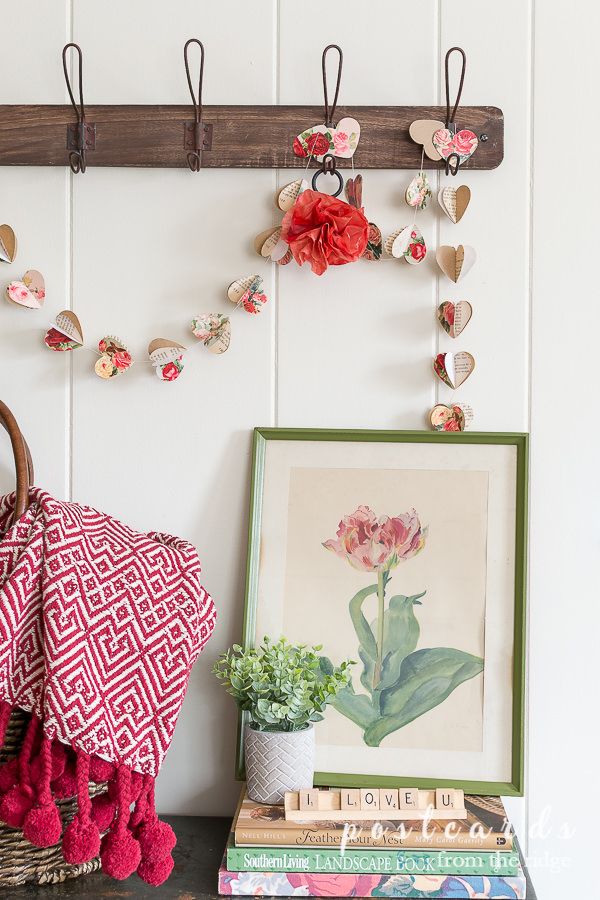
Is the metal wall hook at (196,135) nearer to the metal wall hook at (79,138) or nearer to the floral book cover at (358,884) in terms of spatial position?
the metal wall hook at (79,138)

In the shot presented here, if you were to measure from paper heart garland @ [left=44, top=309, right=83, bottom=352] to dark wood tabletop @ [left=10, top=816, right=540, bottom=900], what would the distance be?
2.18ft

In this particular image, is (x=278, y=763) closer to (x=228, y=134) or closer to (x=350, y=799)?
(x=350, y=799)

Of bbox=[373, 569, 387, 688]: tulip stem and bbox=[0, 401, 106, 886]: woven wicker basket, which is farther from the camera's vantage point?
bbox=[373, 569, 387, 688]: tulip stem

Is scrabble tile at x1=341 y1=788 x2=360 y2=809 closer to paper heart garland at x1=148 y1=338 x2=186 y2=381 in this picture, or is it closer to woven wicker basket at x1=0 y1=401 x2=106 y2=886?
woven wicker basket at x1=0 y1=401 x2=106 y2=886

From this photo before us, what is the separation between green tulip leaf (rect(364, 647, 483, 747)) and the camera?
3.32 ft

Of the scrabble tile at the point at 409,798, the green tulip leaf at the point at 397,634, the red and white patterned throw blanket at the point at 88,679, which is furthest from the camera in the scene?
the green tulip leaf at the point at 397,634

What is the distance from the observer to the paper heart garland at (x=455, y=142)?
101 cm

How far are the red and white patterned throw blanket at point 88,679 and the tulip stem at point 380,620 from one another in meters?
0.25

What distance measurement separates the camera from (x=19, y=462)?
0.94 meters

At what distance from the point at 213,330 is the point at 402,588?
0.43 m

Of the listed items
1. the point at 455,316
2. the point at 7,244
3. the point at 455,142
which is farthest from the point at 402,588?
→ the point at 7,244

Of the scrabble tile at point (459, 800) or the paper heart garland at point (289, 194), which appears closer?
the scrabble tile at point (459, 800)

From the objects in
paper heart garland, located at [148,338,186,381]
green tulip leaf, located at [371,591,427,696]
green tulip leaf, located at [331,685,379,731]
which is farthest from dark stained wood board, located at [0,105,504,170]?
green tulip leaf, located at [331,685,379,731]

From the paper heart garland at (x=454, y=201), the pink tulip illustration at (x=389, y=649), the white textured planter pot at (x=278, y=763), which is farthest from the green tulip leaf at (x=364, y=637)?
the paper heart garland at (x=454, y=201)
